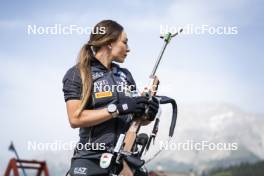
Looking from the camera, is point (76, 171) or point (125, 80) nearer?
point (76, 171)

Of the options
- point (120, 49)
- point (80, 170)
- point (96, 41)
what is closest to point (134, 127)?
point (80, 170)

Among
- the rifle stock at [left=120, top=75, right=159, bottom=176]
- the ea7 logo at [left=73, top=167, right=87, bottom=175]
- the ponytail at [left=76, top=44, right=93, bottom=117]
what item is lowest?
the ea7 logo at [left=73, top=167, right=87, bottom=175]

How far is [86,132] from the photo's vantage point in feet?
15.9

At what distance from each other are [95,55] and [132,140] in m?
0.84

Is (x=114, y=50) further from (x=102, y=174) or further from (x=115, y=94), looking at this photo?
(x=102, y=174)

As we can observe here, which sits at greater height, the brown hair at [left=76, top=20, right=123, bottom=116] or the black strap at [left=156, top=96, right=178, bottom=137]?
the brown hair at [left=76, top=20, right=123, bottom=116]

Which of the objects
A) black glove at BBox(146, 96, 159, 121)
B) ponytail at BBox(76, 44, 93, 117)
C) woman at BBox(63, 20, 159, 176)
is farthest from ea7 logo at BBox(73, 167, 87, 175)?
black glove at BBox(146, 96, 159, 121)

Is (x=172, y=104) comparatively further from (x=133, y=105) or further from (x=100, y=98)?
(x=100, y=98)

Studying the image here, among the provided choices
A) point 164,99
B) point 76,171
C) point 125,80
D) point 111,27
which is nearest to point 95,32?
point 111,27

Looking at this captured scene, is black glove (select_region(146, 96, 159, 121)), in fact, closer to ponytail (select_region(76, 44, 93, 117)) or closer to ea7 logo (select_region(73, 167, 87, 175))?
ponytail (select_region(76, 44, 93, 117))

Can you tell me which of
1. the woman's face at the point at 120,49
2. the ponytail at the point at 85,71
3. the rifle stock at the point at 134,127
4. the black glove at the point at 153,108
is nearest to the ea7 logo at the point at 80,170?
the rifle stock at the point at 134,127

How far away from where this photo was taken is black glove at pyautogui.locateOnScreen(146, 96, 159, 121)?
4773 mm

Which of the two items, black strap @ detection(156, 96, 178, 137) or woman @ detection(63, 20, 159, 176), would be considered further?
black strap @ detection(156, 96, 178, 137)

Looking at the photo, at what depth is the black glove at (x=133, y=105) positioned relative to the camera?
4734 millimetres
